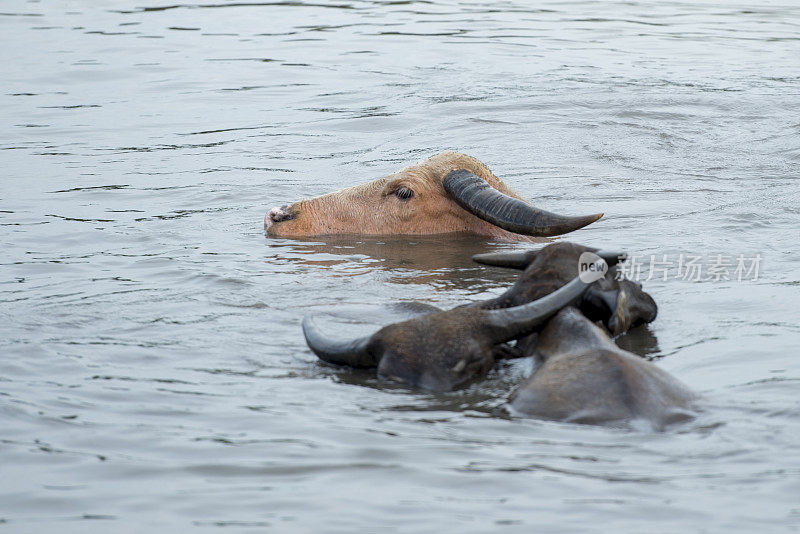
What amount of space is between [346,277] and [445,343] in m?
2.68

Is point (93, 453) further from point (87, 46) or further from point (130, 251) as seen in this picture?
point (87, 46)

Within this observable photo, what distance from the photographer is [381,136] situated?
14078 millimetres

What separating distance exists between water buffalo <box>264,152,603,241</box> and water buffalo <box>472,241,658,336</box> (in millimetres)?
2935

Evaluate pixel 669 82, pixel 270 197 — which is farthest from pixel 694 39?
pixel 270 197

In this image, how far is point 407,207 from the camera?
9961mm

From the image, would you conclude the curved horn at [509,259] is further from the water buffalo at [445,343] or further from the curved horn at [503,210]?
the curved horn at [503,210]

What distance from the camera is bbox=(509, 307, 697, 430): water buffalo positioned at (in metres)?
5.20

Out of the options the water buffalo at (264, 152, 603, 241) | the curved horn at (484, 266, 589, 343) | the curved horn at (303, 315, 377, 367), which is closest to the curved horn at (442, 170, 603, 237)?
the water buffalo at (264, 152, 603, 241)

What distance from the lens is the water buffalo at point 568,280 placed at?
6.25 m

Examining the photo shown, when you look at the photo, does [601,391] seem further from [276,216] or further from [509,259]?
[276,216]

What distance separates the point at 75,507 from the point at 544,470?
1.79 m

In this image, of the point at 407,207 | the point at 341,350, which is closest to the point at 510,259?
the point at 341,350

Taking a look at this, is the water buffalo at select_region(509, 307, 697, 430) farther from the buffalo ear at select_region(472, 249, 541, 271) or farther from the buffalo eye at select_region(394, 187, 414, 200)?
the buffalo eye at select_region(394, 187, 414, 200)

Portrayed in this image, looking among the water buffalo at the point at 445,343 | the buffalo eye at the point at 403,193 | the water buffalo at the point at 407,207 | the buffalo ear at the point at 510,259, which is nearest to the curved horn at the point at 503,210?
the water buffalo at the point at 407,207
